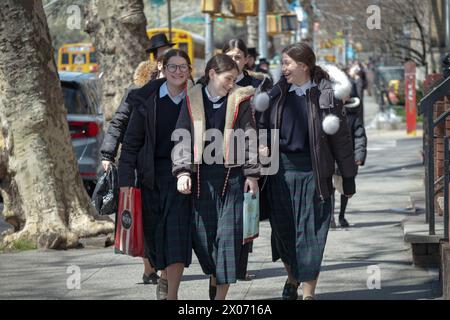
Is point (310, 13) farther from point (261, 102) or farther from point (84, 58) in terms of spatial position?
point (261, 102)

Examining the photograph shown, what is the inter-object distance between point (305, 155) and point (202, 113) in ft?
2.68

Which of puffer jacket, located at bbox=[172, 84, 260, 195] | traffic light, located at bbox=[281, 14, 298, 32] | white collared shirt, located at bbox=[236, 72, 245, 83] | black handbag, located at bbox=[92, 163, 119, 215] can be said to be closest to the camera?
puffer jacket, located at bbox=[172, 84, 260, 195]

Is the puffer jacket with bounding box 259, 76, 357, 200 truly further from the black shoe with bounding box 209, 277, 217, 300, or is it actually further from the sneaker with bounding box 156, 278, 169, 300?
the sneaker with bounding box 156, 278, 169, 300

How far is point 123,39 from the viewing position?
13.5m

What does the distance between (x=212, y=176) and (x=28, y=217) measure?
412 cm

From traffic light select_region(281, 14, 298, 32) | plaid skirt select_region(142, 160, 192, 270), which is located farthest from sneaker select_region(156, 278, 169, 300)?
traffic light select_region(281, 14, 298, 32)

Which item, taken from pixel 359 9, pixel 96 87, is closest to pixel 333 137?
pixel 96 87

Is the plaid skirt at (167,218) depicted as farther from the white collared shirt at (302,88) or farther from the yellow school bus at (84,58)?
the yellow school bus at (84,58)

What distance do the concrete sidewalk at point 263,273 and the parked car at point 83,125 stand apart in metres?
3.19

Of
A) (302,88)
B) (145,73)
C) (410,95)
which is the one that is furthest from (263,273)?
(410,95)

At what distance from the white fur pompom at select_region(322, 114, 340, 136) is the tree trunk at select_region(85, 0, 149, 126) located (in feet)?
20.0

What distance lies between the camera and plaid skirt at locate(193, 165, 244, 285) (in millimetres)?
7414

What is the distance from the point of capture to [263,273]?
31.0 feet

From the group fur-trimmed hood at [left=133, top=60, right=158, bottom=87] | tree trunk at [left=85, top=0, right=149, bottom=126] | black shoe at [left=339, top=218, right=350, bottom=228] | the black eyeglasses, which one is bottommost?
black shoe at [left=339, top=218, right=350, bottom=228]
